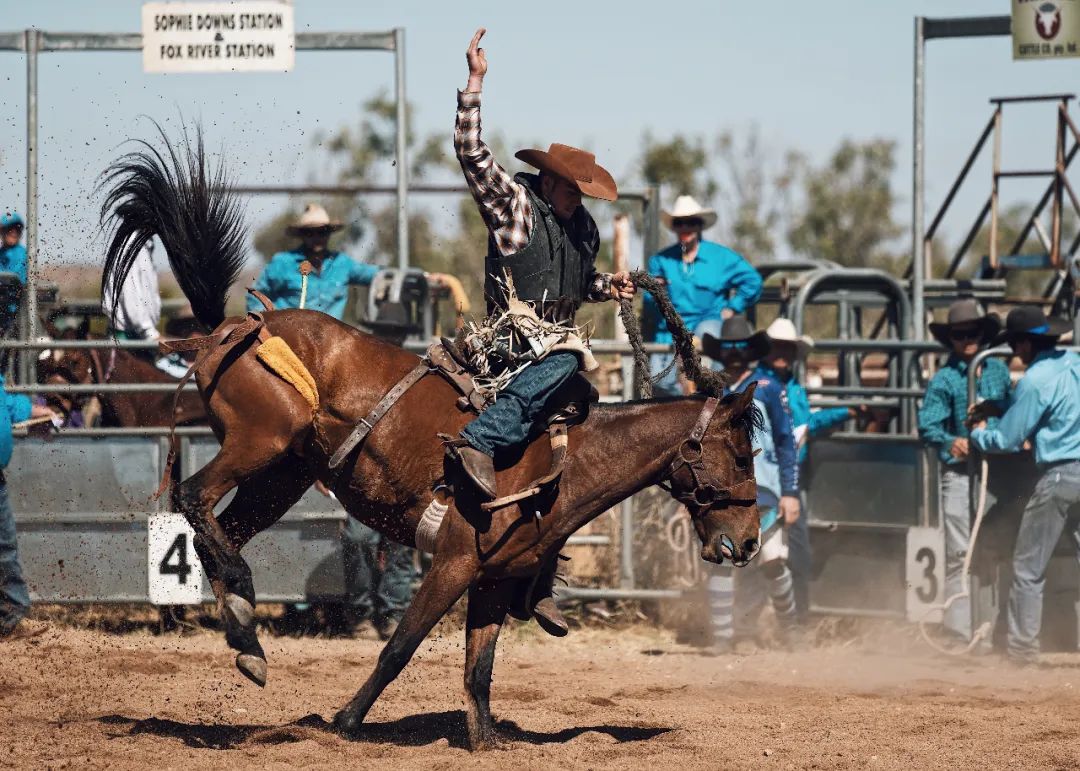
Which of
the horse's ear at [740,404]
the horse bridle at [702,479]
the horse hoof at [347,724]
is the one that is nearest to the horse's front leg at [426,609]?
the horse hoof at [347,724]

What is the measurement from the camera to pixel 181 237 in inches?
265

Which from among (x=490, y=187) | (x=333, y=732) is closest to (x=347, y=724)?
(x=333, y=732)

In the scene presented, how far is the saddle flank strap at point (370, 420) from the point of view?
619cm

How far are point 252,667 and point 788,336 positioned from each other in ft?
15.7

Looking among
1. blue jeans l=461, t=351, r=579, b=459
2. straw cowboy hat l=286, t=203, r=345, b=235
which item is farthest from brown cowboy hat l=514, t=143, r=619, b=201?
straw cowboy hat l=286, t=203, r=345, b=235

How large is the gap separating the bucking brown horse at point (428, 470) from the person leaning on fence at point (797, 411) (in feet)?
10.4

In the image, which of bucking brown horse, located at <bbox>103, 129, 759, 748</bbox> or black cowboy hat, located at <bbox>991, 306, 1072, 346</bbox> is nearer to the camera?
bucking brown horse, located at <bbox>103, 129, 759, 748</bbox>

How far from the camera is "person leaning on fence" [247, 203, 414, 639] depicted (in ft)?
30.7

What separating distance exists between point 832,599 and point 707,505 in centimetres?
398

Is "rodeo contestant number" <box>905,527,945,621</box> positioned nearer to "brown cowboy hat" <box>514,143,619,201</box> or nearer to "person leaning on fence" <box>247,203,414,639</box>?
"person leaning on fence" <box>247,203,414,639</box>

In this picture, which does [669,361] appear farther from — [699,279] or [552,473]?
[552,473]

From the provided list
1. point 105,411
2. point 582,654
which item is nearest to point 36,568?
point 105,411

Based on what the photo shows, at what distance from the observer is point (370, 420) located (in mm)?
6207

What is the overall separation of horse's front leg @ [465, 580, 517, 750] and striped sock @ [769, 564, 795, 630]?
3.43m
